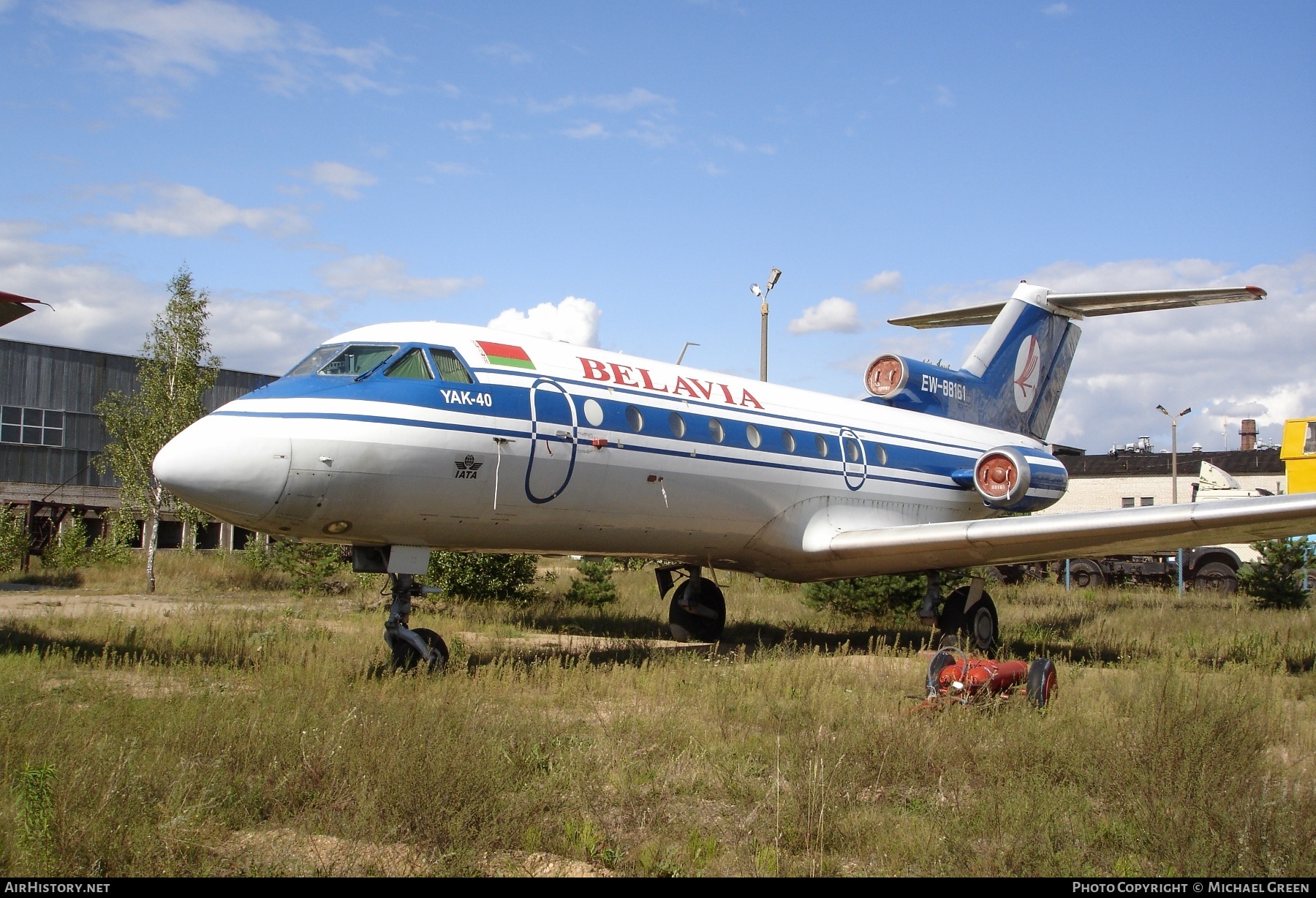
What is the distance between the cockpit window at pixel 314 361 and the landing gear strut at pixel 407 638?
2172mm

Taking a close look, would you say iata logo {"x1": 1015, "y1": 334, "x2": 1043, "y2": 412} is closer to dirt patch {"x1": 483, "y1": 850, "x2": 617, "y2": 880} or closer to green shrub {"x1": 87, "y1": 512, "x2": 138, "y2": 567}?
dirt patch {"x1": 483, "y1": 850, "x2": 617, "y2": 880}

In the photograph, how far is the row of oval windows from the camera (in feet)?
35.6

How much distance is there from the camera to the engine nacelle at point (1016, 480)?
1540 centimetres

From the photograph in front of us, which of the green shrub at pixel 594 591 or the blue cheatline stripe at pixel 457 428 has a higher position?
the blue cheatline stripe at pixel 457 428

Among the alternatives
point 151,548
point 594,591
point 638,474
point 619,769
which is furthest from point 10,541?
point 619,769

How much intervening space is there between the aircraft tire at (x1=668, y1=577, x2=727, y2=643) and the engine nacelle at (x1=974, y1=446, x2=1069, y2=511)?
4.55 m

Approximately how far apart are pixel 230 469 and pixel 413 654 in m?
2.50

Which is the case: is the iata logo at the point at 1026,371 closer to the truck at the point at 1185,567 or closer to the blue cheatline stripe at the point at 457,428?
the blue cheatline stripe at the point at 457,428

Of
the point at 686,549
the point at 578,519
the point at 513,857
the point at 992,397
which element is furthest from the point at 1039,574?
the point at 513,857

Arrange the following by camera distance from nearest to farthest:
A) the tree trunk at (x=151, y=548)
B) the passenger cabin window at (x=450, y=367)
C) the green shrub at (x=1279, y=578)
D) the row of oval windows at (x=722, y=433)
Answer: the passenger cabin window at (x=450, y=367) < the row of oval windows at (x=722, y=433) < the tree trunk at (x=151, y=548) < the green shrub at (x=1279, y=578)

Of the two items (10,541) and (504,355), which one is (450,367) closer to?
(504,355)

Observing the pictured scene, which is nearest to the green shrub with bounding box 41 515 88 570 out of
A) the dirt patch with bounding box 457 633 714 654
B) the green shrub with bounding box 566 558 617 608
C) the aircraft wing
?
the green shrub with bounding box 566 558 617 608

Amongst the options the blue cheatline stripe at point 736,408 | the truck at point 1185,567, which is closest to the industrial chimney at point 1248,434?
the truck at point 1185,567
